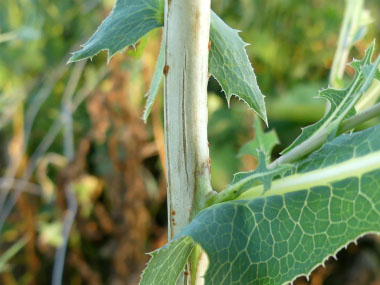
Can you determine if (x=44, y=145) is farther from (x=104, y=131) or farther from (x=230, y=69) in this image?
(x=230, y=69)

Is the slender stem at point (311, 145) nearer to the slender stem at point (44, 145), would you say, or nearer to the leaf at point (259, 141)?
the leaf at point (259, 141)

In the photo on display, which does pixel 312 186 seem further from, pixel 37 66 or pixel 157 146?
pixel 37 66

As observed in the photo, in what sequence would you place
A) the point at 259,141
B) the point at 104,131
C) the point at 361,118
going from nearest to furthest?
the point at 361,118 < the point at 259,141 < the point at 104,131

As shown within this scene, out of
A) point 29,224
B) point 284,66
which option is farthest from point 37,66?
point 284,66

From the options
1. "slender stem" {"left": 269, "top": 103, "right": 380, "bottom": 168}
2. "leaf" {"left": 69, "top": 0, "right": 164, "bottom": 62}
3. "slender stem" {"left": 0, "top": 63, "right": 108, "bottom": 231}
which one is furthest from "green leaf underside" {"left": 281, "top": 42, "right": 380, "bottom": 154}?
"slender stem" {"left": 0, "top": 63, "right": 108, "bottom": 231}

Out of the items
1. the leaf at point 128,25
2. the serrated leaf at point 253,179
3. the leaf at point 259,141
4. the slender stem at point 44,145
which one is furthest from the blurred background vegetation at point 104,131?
the serrated leaf at point 253,179

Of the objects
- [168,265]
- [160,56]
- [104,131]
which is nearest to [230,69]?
[160,56]

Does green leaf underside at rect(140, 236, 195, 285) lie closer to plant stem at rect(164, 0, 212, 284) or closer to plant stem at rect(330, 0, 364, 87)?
plant stem at rect(164, 0, 212, 284)
